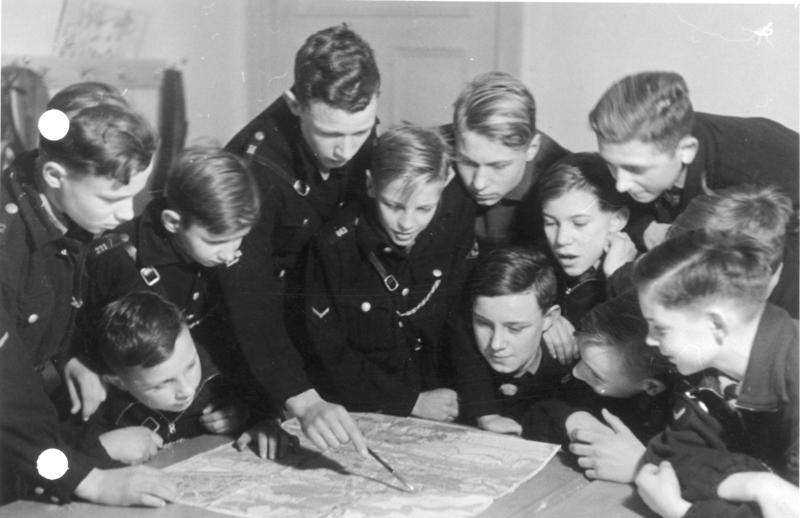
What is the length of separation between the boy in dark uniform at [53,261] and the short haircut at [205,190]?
53 millimetres

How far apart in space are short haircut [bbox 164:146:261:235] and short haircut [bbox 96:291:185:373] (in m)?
0.15

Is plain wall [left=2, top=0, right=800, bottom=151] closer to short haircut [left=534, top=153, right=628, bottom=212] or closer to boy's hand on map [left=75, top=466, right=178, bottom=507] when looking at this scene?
short haircut [left=534, top=153, right=628, bottom=212]

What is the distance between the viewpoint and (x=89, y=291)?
1.53 metres

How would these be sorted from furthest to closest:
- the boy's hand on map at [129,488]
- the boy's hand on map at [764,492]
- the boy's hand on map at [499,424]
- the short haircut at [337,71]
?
the boy's hand on map at [499,424] → the short haircut at [337,71] → the boy's hand on map at [129,488] → the boy's hand on map at [764,492]

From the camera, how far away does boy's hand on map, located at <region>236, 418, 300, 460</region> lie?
5.05 ft

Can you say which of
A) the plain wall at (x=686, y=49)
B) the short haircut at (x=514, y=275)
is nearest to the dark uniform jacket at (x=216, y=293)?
the short haircut at (x=514, y=275)

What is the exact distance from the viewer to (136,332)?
153cm

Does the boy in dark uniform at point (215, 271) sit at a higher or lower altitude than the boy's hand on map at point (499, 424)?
higher

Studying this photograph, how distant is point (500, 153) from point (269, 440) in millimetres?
596

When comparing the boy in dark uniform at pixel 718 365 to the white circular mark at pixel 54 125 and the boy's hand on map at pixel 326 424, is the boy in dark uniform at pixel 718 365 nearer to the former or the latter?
the boy's hand on map at pixel 326 424

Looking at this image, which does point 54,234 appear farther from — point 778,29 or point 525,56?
point 778,29

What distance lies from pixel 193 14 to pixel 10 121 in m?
0.33

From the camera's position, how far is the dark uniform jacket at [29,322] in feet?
4.70

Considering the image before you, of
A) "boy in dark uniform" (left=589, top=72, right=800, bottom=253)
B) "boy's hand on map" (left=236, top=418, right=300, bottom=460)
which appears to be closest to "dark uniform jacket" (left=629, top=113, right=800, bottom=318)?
"boy in dark uniform" (left=589, top=72, right=800, bottom=253)
